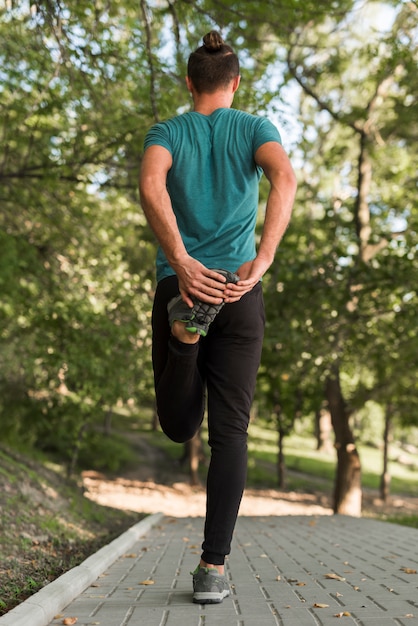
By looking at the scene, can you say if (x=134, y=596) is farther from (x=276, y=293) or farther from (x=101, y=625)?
(x=276, y=293)

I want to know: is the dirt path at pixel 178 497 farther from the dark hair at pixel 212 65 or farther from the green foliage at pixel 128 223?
the dark hair at pixel 212 65

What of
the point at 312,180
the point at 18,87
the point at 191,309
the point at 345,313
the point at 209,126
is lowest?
the point at 191,309

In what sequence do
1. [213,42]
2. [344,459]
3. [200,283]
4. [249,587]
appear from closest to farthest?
[200,283], [213,42], [249,587], [344,459]

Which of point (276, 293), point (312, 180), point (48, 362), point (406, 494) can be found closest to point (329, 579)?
point (48, 362)

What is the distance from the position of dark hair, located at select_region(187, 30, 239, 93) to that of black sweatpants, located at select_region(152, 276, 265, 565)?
1049 millimetres

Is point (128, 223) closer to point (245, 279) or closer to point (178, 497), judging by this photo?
point (178, 497)

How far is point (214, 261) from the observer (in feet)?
11.5

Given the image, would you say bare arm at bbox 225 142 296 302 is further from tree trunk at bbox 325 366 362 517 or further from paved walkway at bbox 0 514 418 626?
tree trunk at bbox 325 366 362 517

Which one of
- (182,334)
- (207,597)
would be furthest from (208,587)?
(182,334)

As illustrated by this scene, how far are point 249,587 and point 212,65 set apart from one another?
2828 millimetres

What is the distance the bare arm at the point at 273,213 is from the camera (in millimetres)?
3332

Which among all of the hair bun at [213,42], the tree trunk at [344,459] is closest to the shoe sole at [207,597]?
the hair bun at [213,42]

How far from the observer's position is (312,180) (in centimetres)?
2478

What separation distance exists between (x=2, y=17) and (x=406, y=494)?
85.9 feet
